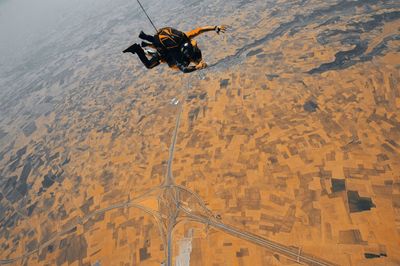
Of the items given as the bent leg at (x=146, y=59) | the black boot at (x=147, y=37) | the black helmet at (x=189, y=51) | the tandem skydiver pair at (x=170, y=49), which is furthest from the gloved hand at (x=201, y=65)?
the black boot at (x=147, y=37)

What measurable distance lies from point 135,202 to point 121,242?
2.98 m

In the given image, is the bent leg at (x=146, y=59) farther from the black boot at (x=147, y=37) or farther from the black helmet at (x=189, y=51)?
the black helmet at (x=189, y=51)

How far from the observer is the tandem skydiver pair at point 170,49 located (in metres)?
7.05

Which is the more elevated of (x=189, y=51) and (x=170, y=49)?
(x=170, y=49)

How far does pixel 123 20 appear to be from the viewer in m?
79.2

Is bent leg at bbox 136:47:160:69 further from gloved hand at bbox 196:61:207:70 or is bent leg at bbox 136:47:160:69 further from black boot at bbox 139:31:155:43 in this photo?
gloved hand at bbox 196:61:207:70

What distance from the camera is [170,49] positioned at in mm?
7172

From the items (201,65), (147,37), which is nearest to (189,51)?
(201,65)

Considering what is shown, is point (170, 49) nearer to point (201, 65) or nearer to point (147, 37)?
point (147, 37)

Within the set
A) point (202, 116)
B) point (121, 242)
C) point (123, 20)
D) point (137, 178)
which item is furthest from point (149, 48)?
point (123, 20)

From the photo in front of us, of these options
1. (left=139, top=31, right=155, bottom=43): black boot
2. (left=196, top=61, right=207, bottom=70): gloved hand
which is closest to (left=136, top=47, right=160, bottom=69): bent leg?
(left=139, top=31, right=155, bottom=43): black boot

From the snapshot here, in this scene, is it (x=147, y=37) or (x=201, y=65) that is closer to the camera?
(x=147, y=37)

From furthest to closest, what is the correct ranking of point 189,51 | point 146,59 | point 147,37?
point 146,59
point 189,51
point 147,37

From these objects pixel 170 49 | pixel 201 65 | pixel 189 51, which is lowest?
pixel 201 65
